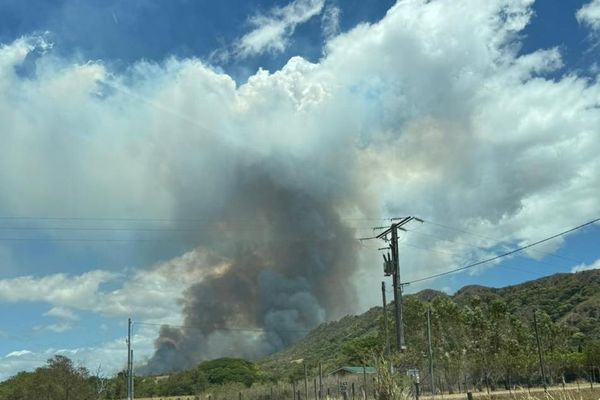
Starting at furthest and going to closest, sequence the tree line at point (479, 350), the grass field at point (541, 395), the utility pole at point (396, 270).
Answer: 1. the tree line at point (479, 350)
2. the utility pole at point (396, 270)
3. the grass field at point (541, 395)

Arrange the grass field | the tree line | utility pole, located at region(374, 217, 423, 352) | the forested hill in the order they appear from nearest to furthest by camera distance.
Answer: the grass field
utility pole, located at region(374, 217, 423, 352)
the tree line
the forested hill

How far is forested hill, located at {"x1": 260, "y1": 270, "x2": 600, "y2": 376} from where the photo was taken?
Answer: 297ft

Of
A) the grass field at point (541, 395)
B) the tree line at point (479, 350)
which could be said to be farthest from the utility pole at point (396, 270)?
the tree line at point (479, 350)

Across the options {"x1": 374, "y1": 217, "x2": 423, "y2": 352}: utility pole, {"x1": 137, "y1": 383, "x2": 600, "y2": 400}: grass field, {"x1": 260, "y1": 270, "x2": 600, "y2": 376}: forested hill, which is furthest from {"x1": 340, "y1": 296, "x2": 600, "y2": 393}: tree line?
{"x1": 374, "y1": 217, "x2": 423, "y2": 352}: utility pole

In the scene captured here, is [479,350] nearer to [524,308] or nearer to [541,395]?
[541,395]

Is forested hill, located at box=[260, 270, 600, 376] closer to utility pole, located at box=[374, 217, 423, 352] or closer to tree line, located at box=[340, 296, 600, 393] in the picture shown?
tree line, located at box=[340, 296, 600, 393]

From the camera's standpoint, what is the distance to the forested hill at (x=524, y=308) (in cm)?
9040

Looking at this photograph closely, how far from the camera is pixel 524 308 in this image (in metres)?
138

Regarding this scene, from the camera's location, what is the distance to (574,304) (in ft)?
→ 442

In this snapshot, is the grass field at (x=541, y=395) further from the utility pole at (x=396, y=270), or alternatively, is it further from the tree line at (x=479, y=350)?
the tree line at (x=479, y=350)

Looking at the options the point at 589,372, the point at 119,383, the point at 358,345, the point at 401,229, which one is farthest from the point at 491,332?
the point at 119,383

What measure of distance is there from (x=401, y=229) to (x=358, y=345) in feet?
211

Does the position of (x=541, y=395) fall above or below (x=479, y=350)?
below

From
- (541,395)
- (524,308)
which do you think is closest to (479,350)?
(541,395)
